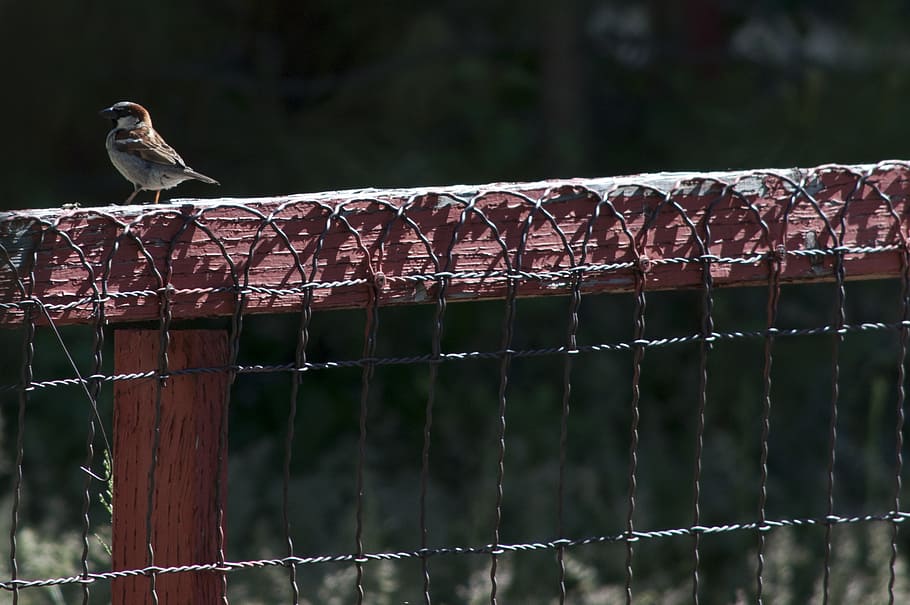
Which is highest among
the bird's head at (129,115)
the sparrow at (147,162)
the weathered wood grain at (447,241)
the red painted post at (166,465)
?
the bird's head at (129,115)

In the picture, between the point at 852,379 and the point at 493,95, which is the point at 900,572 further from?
the point at 493,95

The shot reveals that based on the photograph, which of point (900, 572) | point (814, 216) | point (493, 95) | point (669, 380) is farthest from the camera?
point (493, 95)

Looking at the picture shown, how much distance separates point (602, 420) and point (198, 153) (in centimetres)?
246

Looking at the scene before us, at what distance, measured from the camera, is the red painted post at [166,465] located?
182 centimetres

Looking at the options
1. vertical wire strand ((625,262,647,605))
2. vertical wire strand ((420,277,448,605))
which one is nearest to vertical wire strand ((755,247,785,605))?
vertical wire strand ((625,262,647,605))

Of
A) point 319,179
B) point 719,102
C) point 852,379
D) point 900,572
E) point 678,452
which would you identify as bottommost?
point 900,572

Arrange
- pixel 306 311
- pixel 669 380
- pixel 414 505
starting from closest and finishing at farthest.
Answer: pixel 306 311
pixel 414 505
pixel 669 380

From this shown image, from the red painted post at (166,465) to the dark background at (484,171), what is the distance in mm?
2919

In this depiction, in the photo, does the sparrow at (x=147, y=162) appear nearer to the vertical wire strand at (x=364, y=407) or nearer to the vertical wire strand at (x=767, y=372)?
the vertical wire strand at (x=364, y=407)

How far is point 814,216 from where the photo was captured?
6.91 ft

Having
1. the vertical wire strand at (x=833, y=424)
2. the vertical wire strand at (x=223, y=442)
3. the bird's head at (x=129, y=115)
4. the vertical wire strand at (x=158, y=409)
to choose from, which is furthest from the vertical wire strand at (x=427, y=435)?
the bird's head at (x=129, y=115)

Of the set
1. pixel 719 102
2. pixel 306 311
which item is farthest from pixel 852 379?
pixel 306 311

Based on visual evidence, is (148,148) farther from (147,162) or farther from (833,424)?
(833,424)

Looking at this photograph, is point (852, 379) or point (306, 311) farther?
point (852, 379)
